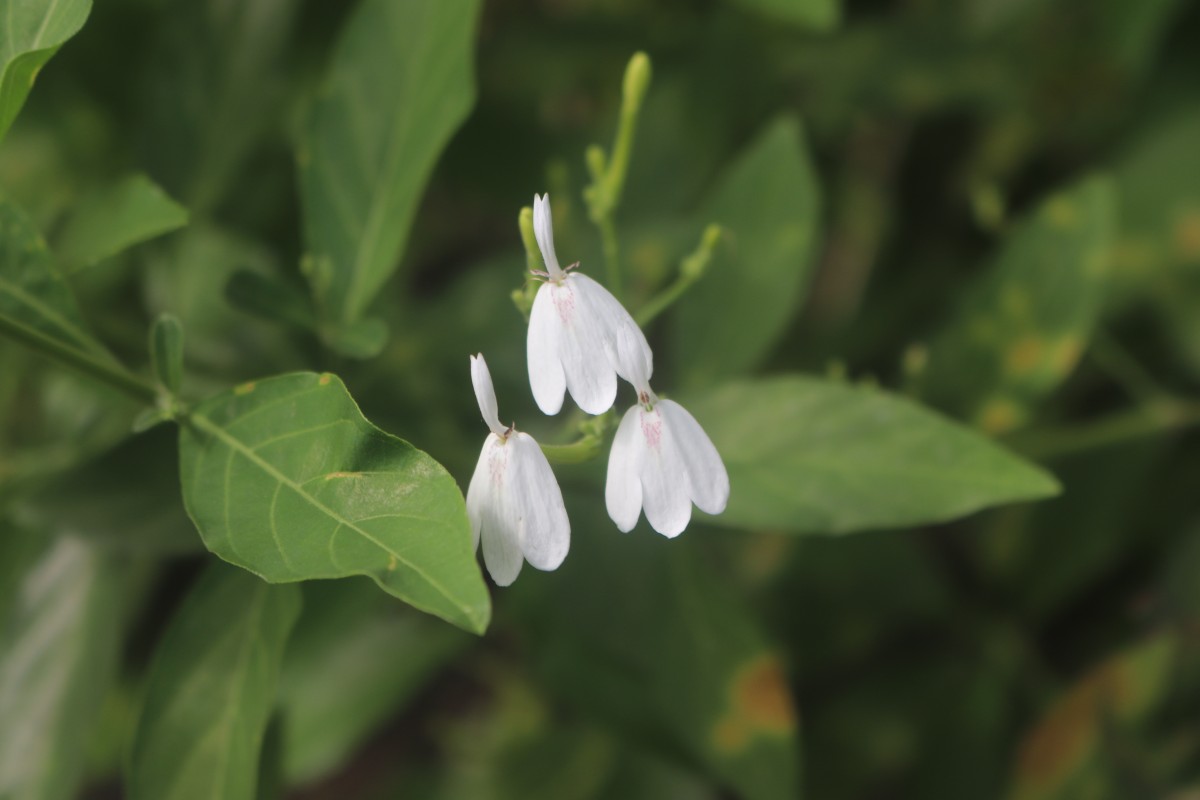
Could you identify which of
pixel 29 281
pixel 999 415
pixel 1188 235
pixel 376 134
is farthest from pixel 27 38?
pixel 1188 235

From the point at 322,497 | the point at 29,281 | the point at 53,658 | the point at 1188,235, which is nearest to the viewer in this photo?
the point at 322,497

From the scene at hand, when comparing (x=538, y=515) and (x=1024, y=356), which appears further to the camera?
(x=1024, y=356)

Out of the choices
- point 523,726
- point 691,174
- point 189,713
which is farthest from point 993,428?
point 523,726

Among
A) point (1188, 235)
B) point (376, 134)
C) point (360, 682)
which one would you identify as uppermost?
point (376, 134)

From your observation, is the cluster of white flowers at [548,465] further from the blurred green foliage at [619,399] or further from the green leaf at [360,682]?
the green leaf at [360,682]

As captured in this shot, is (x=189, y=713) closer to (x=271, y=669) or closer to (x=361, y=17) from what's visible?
(x=271, y=669)

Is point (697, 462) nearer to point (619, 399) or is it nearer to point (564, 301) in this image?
point (564, 301)
